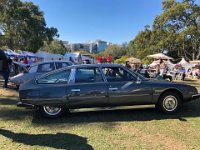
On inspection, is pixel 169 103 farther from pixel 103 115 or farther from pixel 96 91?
pixel 96 91

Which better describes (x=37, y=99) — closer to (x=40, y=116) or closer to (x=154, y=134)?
(x=40, y=116)

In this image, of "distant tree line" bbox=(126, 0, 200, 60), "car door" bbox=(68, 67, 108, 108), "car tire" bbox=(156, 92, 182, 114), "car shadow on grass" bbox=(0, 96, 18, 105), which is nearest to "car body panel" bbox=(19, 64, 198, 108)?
"car door" bbox=(68, 67, 108, 108)

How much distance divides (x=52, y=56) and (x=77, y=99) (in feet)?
85.6

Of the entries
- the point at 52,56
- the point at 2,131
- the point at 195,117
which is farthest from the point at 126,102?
the point at 52,56

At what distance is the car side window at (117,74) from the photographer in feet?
25.4

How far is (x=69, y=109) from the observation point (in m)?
7.68

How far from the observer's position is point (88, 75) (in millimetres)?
7715

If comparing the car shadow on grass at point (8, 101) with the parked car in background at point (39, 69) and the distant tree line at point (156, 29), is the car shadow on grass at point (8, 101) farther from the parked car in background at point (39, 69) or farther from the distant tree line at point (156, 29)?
the distant tree line at point (156, 29)

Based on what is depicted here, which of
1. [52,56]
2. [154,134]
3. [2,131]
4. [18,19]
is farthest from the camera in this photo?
[18,19]

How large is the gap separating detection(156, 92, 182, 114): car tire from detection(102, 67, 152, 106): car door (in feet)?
1.14

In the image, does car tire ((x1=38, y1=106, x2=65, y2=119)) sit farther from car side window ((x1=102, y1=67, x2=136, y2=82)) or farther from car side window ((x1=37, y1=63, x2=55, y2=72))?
car side window ((x1=37, y1=63, x2=55, y2=72))

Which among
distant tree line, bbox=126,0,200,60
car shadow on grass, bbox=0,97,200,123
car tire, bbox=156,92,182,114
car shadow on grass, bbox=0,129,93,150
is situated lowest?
car shadow on grass, bbox=0,129,93,150

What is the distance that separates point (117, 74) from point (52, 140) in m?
2.78

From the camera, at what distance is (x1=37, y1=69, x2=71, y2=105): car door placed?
7379 mm
